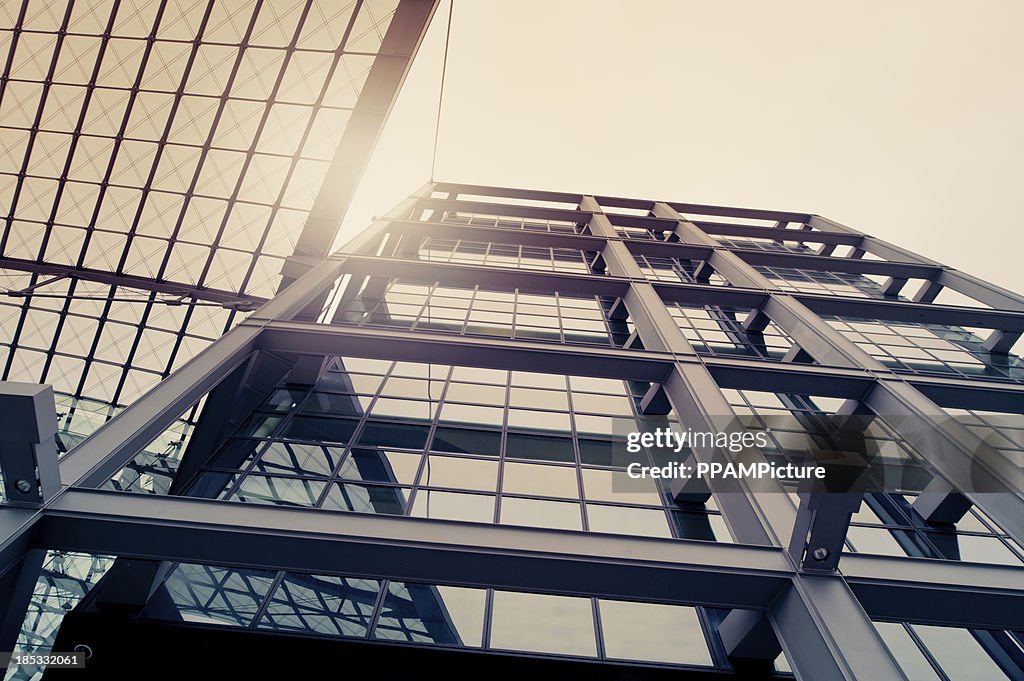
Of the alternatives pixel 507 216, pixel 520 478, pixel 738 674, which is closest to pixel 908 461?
pixel 738 674

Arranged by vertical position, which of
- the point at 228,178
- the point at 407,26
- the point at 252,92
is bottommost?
the point at 228,178

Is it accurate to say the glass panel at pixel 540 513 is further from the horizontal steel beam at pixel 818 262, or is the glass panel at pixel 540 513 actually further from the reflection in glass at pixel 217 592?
the horizontal steel beam at pixel 818 262

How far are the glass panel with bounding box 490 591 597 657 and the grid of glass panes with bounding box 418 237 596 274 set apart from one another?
18735 mm

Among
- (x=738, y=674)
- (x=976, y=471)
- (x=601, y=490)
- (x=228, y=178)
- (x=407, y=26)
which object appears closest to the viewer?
(x=738, y=674)

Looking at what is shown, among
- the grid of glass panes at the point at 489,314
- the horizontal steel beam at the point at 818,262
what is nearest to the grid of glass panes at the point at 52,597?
the grid of glass panes at the point at 489,314

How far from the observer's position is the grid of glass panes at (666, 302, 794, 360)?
62.8 ft

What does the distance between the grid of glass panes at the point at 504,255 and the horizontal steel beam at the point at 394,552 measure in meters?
19.7

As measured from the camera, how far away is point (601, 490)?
38.1 ft

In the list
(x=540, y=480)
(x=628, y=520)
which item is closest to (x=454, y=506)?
(x=540, y=480)

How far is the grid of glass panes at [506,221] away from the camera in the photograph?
33.1 meters

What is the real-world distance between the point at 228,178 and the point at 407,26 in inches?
472

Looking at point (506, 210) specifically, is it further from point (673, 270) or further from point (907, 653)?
point (907, 653)

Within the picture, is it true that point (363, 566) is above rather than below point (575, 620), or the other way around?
above

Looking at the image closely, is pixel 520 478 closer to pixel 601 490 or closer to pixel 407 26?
pixel 601 490
